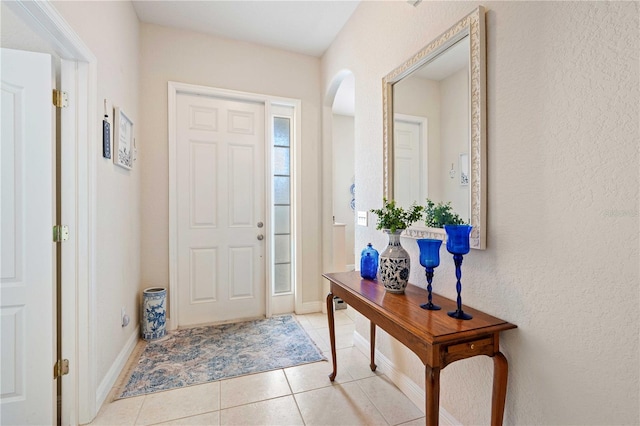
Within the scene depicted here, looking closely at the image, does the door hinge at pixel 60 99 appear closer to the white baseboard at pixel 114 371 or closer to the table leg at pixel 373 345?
the white baseboard at pixel 114 371

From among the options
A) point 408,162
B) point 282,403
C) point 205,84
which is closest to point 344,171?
point 205,84

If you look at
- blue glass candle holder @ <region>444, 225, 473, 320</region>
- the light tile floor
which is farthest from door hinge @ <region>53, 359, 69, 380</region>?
blue glass candle holder @ <region>444, 225, 473, 320</region>

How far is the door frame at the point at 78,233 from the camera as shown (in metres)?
1.61

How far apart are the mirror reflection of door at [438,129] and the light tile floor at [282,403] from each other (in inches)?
48.1

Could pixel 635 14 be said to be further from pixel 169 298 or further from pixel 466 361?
pixel 169 298

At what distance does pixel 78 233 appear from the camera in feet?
5.37

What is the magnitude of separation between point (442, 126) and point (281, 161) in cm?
201

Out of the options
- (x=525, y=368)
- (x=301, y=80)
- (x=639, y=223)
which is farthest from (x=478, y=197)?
(x=301, y=80)

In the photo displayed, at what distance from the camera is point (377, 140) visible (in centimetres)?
218

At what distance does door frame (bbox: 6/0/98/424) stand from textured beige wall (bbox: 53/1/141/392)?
0.24 ft

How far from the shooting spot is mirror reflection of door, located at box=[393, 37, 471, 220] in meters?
1.46

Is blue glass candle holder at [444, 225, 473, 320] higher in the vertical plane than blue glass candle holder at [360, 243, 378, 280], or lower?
higher

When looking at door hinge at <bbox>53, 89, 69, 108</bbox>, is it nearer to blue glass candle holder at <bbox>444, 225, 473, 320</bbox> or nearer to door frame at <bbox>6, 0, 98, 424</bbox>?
door frame at <bbox>6, 0, 98, 424</bbox>

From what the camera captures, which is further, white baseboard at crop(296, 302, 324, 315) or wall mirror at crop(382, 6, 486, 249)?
white baseboard at crop(296, 302, 324, 315)
